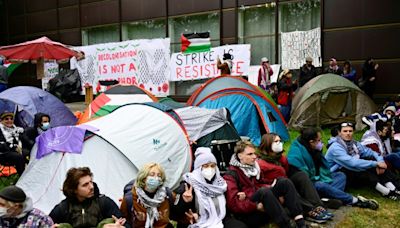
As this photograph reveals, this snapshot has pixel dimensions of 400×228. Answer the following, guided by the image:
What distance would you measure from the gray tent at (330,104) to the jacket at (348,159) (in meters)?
4.37

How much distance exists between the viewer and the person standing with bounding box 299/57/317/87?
1177 centimetres

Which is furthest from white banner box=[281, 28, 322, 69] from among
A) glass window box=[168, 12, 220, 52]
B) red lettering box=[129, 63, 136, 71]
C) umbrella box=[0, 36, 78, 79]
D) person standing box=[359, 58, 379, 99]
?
umbrella box=[0, 36, 78, 79]

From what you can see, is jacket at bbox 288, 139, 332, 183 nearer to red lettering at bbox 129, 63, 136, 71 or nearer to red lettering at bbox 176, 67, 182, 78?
red lettering at bbox 176, 67, 182, 78

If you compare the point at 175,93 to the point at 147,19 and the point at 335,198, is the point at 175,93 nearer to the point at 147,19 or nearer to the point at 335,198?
the point at 147,19

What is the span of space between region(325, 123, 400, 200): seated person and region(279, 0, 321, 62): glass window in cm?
777

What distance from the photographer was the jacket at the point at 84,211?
3.69 m

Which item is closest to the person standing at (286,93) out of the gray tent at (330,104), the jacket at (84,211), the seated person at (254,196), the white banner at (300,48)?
the gray tent at (330,104)

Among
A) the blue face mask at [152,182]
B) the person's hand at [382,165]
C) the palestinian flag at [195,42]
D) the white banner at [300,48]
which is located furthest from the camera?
the palestinian flag at [195,42]

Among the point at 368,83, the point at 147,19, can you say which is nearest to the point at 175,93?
the point at 147,19

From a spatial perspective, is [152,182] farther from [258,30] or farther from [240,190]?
[258,30]

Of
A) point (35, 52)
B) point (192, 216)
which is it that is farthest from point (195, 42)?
point (192, 216)

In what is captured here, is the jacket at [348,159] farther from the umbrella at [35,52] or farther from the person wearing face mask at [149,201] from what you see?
the umbrella at [35,52]

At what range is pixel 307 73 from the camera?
1183cm

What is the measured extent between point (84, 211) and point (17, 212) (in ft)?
1.87
